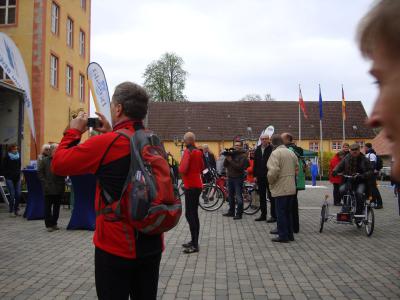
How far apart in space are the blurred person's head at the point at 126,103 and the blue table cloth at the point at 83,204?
804 cm

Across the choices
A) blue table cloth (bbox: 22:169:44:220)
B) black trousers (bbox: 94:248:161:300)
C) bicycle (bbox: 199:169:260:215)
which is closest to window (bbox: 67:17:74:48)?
bicycle (bbox: 199:169:260:215)

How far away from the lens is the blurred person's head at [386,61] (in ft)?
2.73

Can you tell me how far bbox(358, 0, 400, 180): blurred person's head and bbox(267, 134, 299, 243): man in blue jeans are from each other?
811cm

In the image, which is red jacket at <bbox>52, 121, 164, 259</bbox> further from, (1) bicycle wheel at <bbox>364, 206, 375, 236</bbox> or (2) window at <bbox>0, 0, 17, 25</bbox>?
(2) window at <bbox>0, 0, 17, 25</bbox>

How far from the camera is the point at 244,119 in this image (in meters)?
58.7

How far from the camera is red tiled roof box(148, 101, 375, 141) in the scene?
57.4 metres

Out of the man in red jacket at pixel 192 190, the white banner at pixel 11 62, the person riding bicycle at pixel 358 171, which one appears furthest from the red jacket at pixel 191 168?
the white banner at pixel 11 62

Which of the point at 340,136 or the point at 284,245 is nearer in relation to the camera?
the point at 284,245

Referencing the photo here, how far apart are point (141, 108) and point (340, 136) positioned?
56957mm

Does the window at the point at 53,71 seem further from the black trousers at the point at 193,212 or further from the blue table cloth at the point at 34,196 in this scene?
the black trousers at the point at 193,212

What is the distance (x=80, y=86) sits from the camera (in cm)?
3494

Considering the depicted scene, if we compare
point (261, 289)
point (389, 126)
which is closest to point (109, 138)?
point (389, 126)

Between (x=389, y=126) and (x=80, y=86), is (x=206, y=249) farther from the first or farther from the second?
(x=80, y=86)

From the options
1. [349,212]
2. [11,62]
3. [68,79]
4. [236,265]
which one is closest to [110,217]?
→ [236,265]
